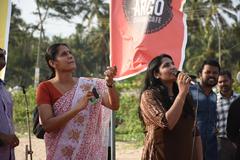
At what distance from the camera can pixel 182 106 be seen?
9.85ft

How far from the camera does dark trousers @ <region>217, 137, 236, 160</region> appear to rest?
14.8ft

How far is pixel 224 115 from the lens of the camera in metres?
4.67

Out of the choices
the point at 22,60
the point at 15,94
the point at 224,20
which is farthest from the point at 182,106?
the point at 22,60

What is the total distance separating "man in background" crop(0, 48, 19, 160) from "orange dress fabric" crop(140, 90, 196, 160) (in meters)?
0.97

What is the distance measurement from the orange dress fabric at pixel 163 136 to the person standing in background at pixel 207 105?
0.90m

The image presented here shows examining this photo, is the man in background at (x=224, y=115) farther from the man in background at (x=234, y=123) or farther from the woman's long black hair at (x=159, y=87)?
the woman's long black hair at (x=159, y=87)

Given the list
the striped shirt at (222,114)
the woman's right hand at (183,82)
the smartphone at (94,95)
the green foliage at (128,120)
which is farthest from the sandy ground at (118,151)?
the woman's right hand at (183,82)

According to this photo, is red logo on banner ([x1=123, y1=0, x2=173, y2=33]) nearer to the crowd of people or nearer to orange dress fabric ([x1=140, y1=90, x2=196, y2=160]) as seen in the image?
the crowd of people

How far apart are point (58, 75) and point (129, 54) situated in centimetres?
172

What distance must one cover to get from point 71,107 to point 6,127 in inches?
24.3

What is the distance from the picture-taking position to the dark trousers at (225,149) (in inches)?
178

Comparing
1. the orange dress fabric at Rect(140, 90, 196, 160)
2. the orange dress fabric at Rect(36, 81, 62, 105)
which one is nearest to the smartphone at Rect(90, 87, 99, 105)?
the orange dress fabric at Rect(36, 81, 62, 105)

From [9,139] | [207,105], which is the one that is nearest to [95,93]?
[9,139]

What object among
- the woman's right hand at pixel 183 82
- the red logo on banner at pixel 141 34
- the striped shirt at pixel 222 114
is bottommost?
the striped shirt at pixel 222 114
